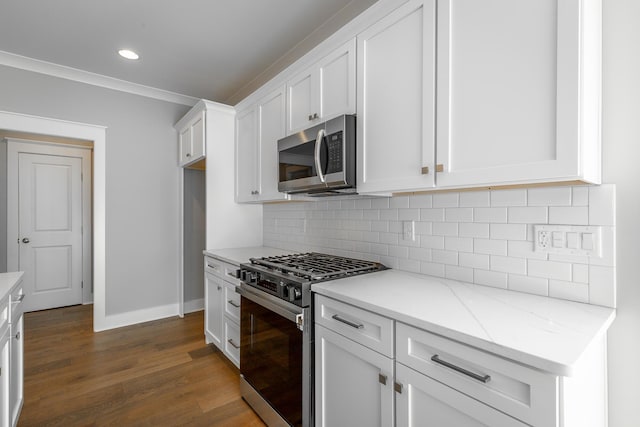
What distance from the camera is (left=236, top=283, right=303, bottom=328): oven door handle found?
160cm

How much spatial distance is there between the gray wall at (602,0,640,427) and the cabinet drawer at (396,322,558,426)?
646 millimetres

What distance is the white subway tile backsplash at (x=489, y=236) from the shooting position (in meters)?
1.20

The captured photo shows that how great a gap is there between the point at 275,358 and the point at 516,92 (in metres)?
1.73

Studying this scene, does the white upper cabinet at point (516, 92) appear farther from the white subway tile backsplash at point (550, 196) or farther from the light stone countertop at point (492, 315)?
the light stone countertop at point (492, 315)

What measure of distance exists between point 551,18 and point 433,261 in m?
1.17

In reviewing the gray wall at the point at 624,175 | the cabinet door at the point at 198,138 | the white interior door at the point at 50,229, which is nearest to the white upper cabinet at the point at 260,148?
the cabinet door at the point at 198,138

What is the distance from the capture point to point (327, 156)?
1871mm

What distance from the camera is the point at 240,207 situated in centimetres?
335

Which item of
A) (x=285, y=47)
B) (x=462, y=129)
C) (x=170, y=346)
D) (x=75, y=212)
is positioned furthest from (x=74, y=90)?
(x=462, y=129)

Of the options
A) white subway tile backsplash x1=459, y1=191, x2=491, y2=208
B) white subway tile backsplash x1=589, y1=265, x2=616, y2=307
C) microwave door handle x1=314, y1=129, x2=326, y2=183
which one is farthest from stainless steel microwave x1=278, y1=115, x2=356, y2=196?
white subway tile backsplash x1=589, y1=265, x2=616, y2=307

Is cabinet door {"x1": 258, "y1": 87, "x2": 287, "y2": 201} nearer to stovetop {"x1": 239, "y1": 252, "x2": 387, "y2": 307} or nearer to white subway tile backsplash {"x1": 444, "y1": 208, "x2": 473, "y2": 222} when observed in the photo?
stovetop {"x1": 239, "y1": 252, "x2": 387, "y2": 307}

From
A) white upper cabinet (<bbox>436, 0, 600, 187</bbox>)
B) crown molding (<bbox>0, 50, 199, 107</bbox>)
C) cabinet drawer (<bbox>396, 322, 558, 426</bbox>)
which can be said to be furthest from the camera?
crown molding (<bbox>0, 50, 199, 107</bbox>)

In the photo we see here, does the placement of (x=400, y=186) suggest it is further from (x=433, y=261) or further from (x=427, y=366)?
(x=427, y=366)

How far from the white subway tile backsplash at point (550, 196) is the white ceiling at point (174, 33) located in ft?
5.44
